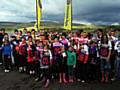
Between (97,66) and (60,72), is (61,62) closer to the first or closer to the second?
(60,72)

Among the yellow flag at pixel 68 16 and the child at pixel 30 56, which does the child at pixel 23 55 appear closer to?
the child at pixel 30 56

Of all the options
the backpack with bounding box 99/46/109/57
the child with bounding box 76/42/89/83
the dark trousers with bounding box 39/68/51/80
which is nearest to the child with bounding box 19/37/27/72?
the dark trousers with bounding box 39/68/51/80

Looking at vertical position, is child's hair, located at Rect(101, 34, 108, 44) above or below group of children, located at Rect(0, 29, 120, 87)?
above

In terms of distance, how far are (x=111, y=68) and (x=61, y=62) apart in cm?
204

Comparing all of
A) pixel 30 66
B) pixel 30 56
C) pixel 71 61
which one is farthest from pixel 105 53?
pixel 30 66

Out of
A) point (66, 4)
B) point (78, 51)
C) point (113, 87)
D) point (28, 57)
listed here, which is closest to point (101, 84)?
point (113, 87)

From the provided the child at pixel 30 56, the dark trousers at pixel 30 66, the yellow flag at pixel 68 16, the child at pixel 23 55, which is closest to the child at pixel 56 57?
the child at pixel 30 56

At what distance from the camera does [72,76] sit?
522 inches

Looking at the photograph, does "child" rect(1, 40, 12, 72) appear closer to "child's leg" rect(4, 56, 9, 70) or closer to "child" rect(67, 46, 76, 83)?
"child's leg" rect(4, 56, 9, 70)

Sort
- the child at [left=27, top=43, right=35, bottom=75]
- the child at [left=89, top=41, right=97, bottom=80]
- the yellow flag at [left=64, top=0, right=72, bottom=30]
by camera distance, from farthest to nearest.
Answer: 1. the yellow flag at [left=64, top=0, right=72, bottom=30]
2. the child at [left=27, top=43, right=35, bottom=75]
3. the child at [left=89, top=41, right=97, bottom=80]

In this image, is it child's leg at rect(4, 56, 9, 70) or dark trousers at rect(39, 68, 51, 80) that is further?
child's leg at rect(4, 56, 9, 70)

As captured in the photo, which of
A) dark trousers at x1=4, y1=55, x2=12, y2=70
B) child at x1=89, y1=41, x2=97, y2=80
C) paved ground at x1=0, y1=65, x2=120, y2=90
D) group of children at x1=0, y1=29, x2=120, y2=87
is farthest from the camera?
dark trousers at x1=4, y1=55, x2=12, y2=70

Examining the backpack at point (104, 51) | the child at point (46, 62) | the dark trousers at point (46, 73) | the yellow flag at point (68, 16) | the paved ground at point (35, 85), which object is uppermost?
the yellow flag at point (68, 16)

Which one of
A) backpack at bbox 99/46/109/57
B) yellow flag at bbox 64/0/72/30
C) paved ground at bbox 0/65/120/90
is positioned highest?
yellow flag at bbox 64/0/72/30
